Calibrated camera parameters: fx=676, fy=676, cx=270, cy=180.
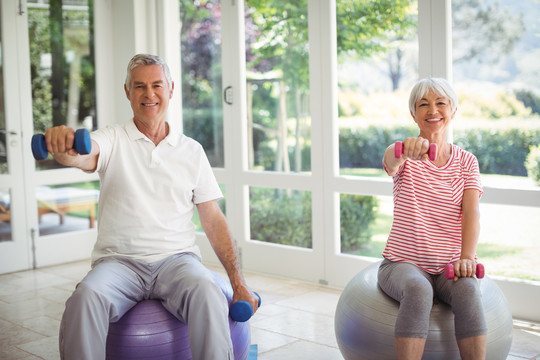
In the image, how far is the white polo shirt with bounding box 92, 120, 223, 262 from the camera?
7.52ft

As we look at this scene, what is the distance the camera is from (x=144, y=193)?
91.4 inches

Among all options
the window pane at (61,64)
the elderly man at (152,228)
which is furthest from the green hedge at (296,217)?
the elderly man at (152,228)

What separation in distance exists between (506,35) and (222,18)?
1.87m

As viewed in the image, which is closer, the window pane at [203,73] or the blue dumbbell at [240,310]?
the blue dumbbell at [240,310]

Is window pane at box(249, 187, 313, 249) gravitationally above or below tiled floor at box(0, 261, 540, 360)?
above

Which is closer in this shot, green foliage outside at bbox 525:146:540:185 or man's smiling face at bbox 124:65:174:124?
man's smiling face at bbox 124:65:174:124

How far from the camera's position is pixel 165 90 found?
2408 millimetres

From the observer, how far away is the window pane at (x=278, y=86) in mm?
3969

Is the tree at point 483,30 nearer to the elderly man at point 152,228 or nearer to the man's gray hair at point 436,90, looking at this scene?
the man's gray hair at point 436,90

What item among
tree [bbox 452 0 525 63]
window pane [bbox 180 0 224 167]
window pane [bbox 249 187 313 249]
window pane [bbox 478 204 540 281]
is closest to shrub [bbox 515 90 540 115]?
tree [bbox 452 0 525 63]

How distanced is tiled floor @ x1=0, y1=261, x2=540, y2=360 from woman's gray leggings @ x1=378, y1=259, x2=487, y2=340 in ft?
2.34

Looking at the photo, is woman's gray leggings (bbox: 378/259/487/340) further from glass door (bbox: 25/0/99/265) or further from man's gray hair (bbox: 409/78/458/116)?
glass door (bbox: 25/0/99/265)

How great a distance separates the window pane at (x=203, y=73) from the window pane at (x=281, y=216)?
0.41 metres

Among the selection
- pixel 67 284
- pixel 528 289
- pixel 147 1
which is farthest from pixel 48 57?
pixel 528 289
